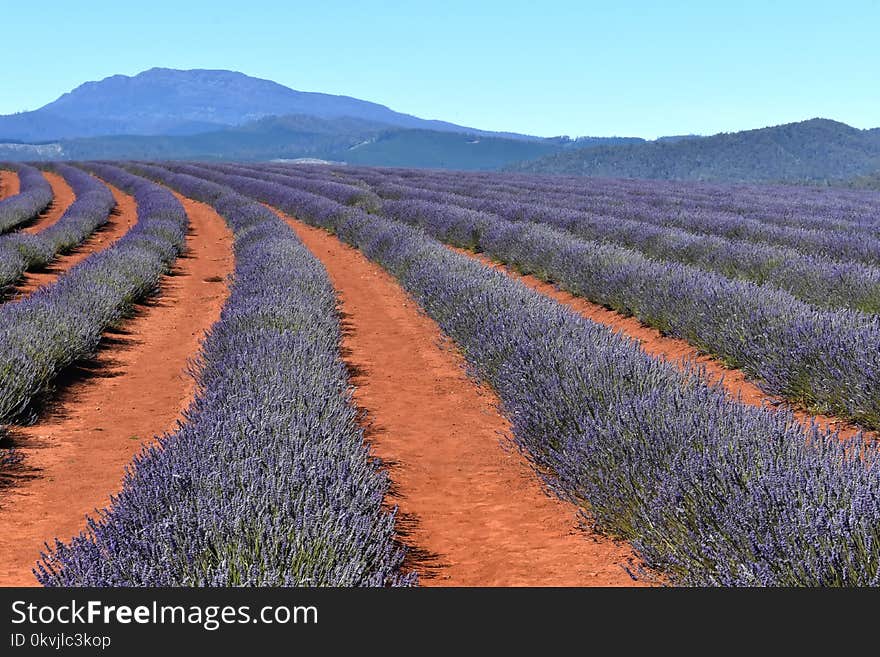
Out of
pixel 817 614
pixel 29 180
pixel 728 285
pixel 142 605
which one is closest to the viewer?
pixel 142 605

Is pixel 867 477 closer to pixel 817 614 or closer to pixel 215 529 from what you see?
pixel 817 614

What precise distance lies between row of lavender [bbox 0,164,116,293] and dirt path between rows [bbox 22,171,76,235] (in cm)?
61

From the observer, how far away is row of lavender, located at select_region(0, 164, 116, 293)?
34.5ft

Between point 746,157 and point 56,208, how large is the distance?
9293 cm

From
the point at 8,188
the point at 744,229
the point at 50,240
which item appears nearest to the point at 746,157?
the point at 8,188

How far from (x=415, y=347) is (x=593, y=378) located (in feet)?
10.9

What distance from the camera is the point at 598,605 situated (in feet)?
7.03

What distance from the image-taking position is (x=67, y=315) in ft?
22.6

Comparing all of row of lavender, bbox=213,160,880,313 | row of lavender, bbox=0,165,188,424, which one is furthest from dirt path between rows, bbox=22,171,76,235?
row of lavender, bbox=213,160,880,313

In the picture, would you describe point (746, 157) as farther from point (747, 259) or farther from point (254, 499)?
point (254, 499)

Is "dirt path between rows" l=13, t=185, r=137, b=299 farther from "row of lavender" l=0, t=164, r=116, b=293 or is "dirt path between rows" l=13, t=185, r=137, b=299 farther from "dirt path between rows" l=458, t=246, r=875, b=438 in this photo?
"dirt path between rows" l=458, t=246, r=875, b=438

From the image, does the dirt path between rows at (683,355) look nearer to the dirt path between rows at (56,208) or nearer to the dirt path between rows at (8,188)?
the dirt path between rows at (56,208)

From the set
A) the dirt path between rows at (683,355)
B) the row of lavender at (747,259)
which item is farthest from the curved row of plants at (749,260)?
the dirt path between rows at (683,355)

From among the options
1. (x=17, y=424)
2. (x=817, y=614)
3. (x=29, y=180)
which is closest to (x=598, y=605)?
(x=817, y=614)
